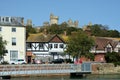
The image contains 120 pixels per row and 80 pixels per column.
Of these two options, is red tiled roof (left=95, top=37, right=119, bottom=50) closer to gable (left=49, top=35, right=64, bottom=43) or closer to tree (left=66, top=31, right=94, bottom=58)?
gable (left=49, top=35, right=64, bottom=43)

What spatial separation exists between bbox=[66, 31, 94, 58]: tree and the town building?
10.7 meters

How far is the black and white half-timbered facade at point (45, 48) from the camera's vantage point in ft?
310

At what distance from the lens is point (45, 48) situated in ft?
316

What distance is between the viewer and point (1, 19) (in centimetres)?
9112

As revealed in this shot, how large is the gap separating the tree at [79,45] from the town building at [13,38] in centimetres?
1067

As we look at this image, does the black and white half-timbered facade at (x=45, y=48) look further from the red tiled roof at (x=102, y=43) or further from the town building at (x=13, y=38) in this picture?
the red tiled roof at (x=102, y=43)

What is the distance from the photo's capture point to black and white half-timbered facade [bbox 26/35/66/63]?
9444 cm

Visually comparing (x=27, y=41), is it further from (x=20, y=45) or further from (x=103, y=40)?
(x=103, y=40)

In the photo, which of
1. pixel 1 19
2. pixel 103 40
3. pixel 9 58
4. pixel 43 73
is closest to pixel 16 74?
pixel 43 73

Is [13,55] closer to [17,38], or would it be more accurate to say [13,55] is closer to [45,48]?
[17,38]

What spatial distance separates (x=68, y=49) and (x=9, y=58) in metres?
13.5

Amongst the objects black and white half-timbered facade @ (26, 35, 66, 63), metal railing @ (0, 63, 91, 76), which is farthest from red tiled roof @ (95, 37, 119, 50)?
metal railing @ (0, 63, 91, 76)

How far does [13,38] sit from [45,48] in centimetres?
1009

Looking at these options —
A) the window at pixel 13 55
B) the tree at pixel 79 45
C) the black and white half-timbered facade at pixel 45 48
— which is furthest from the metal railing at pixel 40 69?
the black and white half-timbered facade at pixel 45 48
